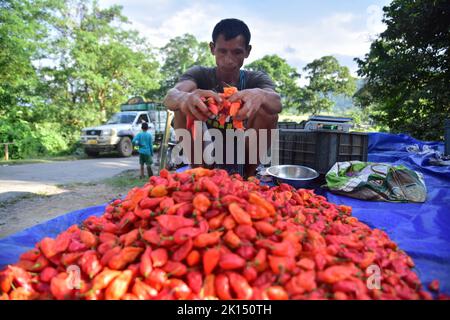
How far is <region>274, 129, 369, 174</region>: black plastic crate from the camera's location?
4.17 metres

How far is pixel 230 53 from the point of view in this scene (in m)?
3.21

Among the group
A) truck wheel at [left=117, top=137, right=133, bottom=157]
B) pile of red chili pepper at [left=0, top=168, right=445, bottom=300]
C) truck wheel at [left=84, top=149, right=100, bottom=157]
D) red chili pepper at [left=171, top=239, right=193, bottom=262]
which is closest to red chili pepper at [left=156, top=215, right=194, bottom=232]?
pile of red chili pepper at [left=0, top=168, right=445, bottom=300]

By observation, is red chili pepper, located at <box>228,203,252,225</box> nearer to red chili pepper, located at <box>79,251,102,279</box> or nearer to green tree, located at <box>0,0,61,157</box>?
red chili pepper, located at <box>79,251,102,279</box>

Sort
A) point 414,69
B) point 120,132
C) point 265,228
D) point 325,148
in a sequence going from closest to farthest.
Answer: point 265,228 → point 325,148 → point 414,69 → point 120,132

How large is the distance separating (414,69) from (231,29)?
9.31 metres

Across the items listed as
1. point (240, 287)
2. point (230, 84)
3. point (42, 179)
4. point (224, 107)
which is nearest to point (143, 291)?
point (240, 287)

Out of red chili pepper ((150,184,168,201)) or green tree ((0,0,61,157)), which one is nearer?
red chili pepper ((150,184,168,201))

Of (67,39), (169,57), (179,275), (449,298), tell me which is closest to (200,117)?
(179,275)

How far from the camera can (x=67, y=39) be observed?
16.6m

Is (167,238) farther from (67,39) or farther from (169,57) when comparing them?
(169,57)

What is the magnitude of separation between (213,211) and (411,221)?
1935 millimetres

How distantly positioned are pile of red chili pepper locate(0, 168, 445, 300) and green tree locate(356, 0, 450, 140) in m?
9.40

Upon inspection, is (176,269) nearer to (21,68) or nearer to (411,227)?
(411,227)

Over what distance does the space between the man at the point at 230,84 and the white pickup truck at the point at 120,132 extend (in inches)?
399
